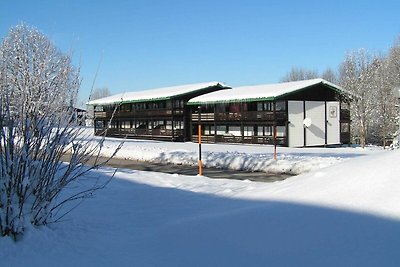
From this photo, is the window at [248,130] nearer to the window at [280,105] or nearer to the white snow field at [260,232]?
the window at [280,105]

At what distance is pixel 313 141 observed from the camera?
3566 cm

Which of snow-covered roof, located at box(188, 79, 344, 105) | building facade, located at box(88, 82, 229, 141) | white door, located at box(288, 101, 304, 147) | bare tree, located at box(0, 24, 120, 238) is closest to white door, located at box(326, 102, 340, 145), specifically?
snow-covered roof, located at box(188, 79, 344, 105)

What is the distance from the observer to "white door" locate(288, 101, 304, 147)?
3397cm

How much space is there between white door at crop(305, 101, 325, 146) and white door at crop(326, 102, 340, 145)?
2.32 feet

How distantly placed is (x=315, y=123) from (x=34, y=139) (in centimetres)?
3332

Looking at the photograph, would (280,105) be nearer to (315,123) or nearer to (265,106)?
(265,106)

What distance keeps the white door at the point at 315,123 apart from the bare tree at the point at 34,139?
3156 centimetres

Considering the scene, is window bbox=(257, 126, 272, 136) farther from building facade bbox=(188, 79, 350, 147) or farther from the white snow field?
the white snow field

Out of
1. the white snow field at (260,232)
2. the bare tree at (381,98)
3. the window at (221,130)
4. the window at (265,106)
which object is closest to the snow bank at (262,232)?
the white snow field at (260,232)

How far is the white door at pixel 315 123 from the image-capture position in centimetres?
3544

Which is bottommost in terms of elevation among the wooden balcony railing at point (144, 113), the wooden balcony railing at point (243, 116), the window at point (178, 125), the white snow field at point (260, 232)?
the white snow field at point (260, 232)

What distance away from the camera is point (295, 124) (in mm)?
34312

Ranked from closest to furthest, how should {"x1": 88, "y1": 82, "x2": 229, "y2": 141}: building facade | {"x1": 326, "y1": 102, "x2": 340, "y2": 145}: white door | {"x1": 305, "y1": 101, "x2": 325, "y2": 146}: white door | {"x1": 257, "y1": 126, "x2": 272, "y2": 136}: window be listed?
{"x1": 257, "y1": 126, "x2": 272, "y2": 136}: window, {"x1": 305, "y1": 101, "x2": 325, "y2": 146}: white door, {"x1": 326, "y1": 102, "x2": 340, "y2": 145}: white door, {"x1": 88, "y1": 82, "x2": 229, "y2": 141}: building facade

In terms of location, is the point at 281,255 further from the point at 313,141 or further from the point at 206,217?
the point at 313,141
